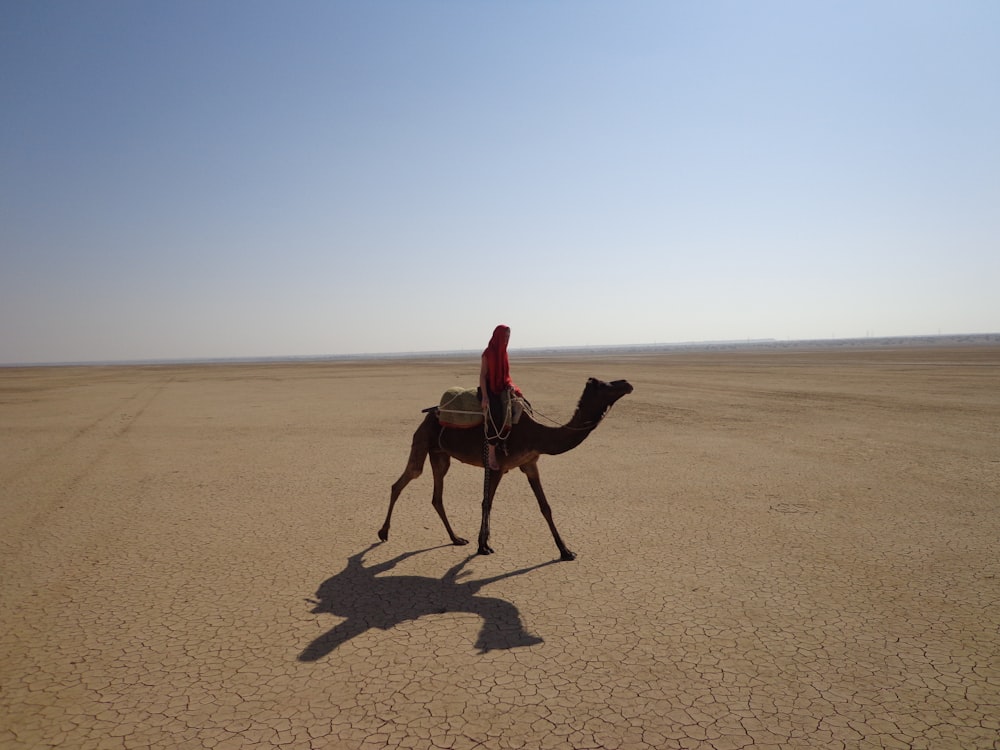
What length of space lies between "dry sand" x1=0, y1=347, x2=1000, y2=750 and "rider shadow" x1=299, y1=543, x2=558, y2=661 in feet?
0.11

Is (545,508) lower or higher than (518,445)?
lower

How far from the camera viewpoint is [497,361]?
21.2ft

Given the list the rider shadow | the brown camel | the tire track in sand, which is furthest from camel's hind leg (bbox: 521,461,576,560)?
the tire track in sand

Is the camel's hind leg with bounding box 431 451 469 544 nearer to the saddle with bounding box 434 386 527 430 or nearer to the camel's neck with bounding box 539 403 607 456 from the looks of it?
the saddle with bounding box 434 386 527 430

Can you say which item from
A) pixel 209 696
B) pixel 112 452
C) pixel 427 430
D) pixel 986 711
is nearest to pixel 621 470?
pixel 427 430

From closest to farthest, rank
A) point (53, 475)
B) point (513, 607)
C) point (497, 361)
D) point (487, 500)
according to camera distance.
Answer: point (513, 607) < point (497, 361) < point (487, 500) < point (53, 475)

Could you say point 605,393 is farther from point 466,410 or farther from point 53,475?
point 53,475

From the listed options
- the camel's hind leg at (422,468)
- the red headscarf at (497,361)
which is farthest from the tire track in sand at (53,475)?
the red headscarf at (497,361)

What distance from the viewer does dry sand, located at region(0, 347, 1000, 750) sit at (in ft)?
12.1

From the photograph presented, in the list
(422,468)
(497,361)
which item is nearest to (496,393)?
(497,361)

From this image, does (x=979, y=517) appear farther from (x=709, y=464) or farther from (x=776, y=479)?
(x=709, y=464)

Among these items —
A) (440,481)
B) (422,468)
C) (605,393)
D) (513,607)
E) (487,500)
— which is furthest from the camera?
(440,481)

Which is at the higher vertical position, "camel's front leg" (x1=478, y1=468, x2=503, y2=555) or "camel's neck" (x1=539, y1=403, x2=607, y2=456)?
"camel's neck" (x1=539, y1=403, x2=607, y2=456)

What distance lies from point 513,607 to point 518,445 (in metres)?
1.85
